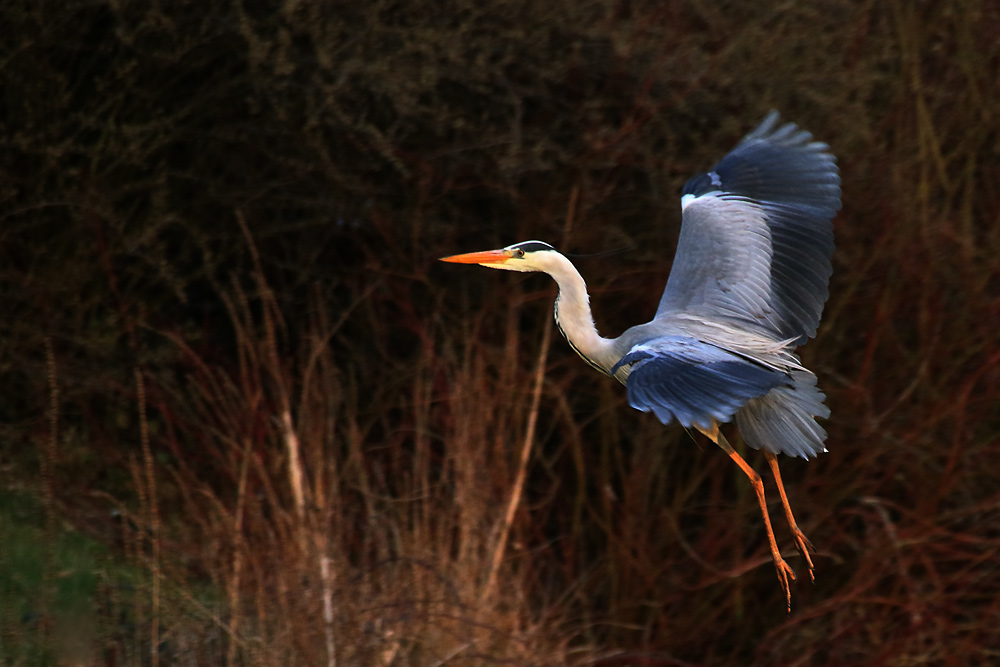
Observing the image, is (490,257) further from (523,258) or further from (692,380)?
(692,380)

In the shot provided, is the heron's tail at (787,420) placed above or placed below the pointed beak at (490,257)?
below

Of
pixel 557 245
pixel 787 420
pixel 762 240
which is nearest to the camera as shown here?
pixel 787 420

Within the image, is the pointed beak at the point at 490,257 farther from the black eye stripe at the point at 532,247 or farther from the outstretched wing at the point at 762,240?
the outstretched wing at the point at 762,240

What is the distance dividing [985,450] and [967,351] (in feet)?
1.72

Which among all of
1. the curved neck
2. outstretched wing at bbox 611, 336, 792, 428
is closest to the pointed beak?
the curved neck

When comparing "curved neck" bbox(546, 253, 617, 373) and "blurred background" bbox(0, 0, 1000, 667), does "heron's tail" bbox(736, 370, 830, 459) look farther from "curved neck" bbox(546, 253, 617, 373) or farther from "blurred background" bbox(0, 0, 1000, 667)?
"blurred background" bbox(0, 0, 1000, 667)

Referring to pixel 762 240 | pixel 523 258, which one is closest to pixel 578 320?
pixel 523 258

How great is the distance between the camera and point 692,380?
3.61 m

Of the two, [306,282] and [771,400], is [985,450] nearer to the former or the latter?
[771,400]

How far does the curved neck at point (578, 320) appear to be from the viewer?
4.23m

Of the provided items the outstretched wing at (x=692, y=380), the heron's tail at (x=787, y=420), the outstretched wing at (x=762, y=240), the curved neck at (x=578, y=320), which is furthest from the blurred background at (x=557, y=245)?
the outstretched wing at (x=692, y=380)

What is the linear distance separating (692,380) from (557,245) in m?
3.34

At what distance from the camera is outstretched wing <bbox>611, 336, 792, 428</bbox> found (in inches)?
134

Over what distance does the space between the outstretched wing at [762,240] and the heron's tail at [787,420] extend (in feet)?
1.12
